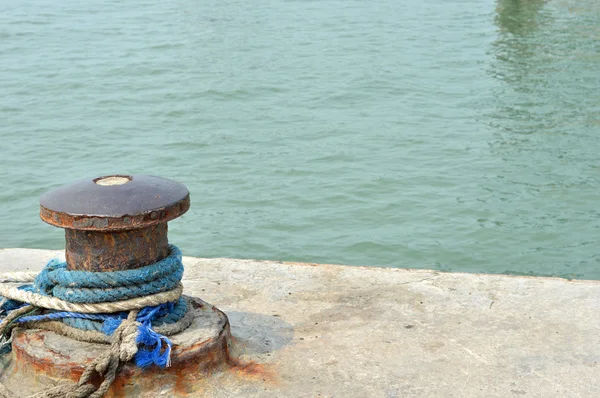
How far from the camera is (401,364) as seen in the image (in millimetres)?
3486

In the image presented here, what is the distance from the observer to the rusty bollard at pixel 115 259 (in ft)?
10.3

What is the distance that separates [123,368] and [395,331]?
118cm

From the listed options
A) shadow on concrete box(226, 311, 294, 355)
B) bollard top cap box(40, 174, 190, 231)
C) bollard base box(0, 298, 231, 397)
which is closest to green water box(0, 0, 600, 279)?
shadow on concrete box(226, 311, 294, 355)

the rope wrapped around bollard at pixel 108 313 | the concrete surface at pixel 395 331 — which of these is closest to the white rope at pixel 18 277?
the rope wrapped around bollard at pixel 108 313

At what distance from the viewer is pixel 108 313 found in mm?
3299

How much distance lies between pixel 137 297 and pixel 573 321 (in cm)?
183

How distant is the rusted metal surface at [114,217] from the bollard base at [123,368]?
0.29 m

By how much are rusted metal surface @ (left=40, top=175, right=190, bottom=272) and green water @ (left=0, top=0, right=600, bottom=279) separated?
4.62 m

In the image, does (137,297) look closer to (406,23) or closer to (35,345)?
(35,345)

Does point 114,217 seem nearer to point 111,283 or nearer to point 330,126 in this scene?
point 111,283

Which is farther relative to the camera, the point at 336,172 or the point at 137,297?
the point at 336,172

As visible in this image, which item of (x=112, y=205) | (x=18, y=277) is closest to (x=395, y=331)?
(x=112, y=205)

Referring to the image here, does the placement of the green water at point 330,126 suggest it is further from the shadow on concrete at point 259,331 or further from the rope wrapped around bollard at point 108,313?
the rope wrapped around bollard at point 108,313

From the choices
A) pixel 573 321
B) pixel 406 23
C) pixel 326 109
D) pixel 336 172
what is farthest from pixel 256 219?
pixel 406 23
